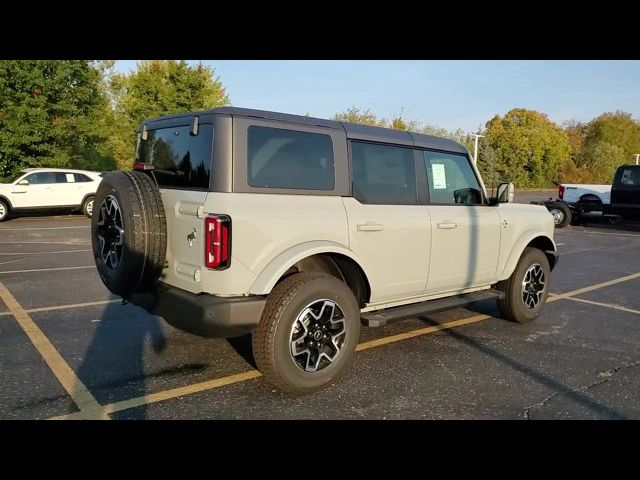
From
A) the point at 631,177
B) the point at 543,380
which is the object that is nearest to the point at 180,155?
the point at 543,380

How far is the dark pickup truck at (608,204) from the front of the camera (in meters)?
14.5

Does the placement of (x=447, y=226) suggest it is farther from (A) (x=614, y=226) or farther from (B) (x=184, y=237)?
(A) (x=614, y=226)

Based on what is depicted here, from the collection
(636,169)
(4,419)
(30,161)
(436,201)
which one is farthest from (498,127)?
(4,419)

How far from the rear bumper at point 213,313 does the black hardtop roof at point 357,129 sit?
1.28 metres

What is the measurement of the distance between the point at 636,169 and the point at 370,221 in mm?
14169

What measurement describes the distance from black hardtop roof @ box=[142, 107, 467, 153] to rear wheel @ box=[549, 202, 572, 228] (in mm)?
12592

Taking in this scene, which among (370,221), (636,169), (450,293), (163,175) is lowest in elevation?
(450,293)

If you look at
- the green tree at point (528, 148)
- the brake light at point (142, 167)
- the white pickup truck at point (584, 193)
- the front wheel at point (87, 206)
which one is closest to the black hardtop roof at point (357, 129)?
the brake light at point (142, 167)

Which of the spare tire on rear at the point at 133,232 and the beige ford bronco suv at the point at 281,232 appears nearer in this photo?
the beige ford bronco suv at the point at 281,232

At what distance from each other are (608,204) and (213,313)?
1593 cm

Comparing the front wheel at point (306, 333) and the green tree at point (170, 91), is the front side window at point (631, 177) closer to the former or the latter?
the front wheel at point (306, 333)
